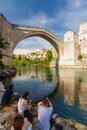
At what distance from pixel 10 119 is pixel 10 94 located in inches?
60.2

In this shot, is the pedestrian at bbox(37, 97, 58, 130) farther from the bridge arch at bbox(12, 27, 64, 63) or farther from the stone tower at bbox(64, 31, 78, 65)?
the stone tower at bbox(64, 31, 78, 65)

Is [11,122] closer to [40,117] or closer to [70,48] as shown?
[40,117]

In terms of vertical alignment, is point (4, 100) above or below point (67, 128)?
above

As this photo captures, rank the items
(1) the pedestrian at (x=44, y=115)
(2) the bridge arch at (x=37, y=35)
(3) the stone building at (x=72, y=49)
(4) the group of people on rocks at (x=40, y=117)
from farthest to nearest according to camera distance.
A: (3) the stone building at (x=72, y=49), (2) the bridge arch at (x=37, y=35), (1) the pedestrian at (x=44, y=115), (4) the group of people on rocks at (x=40, y=117)

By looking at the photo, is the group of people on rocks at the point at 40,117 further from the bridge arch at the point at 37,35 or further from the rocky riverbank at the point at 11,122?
the bridge arch at the point at 37,35

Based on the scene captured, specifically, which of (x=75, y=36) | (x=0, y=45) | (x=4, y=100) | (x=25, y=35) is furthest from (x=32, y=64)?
(x=4, y=100)

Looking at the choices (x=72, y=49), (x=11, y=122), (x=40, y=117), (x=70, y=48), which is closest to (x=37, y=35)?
(x=70, y=48)

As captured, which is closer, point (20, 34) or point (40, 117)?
point (40, 117)

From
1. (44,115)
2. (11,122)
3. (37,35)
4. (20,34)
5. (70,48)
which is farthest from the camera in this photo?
(70,48)

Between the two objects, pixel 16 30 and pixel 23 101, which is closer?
pixel 23 101

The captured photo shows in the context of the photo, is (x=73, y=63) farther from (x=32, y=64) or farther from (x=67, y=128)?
(x=67, y=128)

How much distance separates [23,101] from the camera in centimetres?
646

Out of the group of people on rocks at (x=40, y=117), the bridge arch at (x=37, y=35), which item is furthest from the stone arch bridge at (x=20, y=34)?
the group of people on rocks at (x=40, y=117)

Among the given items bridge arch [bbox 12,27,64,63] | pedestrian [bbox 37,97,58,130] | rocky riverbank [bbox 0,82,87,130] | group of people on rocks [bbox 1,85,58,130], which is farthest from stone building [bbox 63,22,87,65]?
pedestrian [bbox 37,97,58,130]
